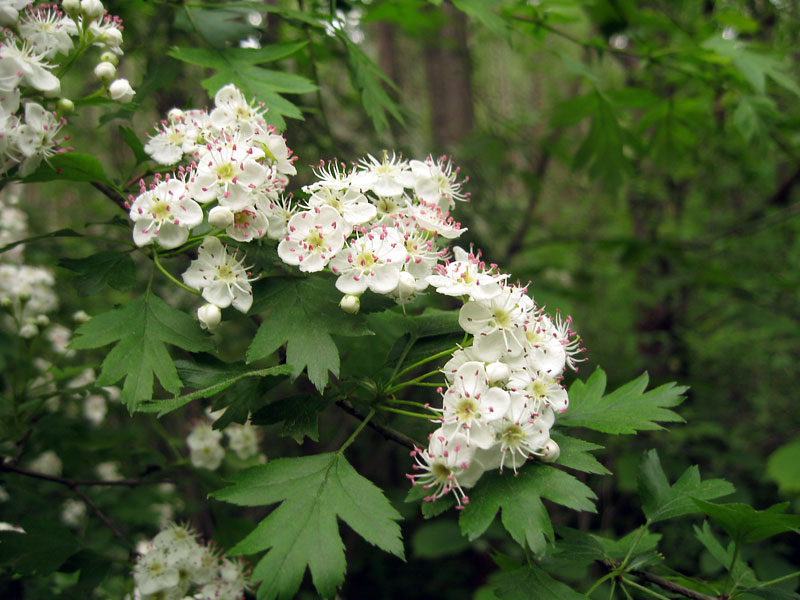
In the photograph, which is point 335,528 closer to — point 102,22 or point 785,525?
point 785,525

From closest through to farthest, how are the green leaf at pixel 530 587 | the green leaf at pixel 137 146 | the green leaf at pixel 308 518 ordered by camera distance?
the green leaf at pixel 308 518, the green leaf at pixel 530 587, the green leaf at pixel 137 146

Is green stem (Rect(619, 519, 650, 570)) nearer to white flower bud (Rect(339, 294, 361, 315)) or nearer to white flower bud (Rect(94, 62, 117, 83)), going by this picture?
white flower bud (Rect(339, 294, 361, 315))

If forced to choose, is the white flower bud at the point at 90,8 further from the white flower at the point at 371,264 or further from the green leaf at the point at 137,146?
the white flower at the point at 371,264

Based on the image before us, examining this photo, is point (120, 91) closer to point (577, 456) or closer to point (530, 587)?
point (577, 456)

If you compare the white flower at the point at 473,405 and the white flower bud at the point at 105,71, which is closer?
the white flower at the point at 473,405

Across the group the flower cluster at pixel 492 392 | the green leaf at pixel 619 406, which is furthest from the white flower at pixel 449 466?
the green leaf at pixel 619 406

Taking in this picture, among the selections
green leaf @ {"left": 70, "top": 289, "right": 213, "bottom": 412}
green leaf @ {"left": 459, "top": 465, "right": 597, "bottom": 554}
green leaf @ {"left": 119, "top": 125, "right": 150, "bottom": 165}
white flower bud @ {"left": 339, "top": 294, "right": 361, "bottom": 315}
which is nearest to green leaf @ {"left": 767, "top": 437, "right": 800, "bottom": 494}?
green leaf @ {"left": 459, "top": 465, "right": 597, "bottom": 554}
